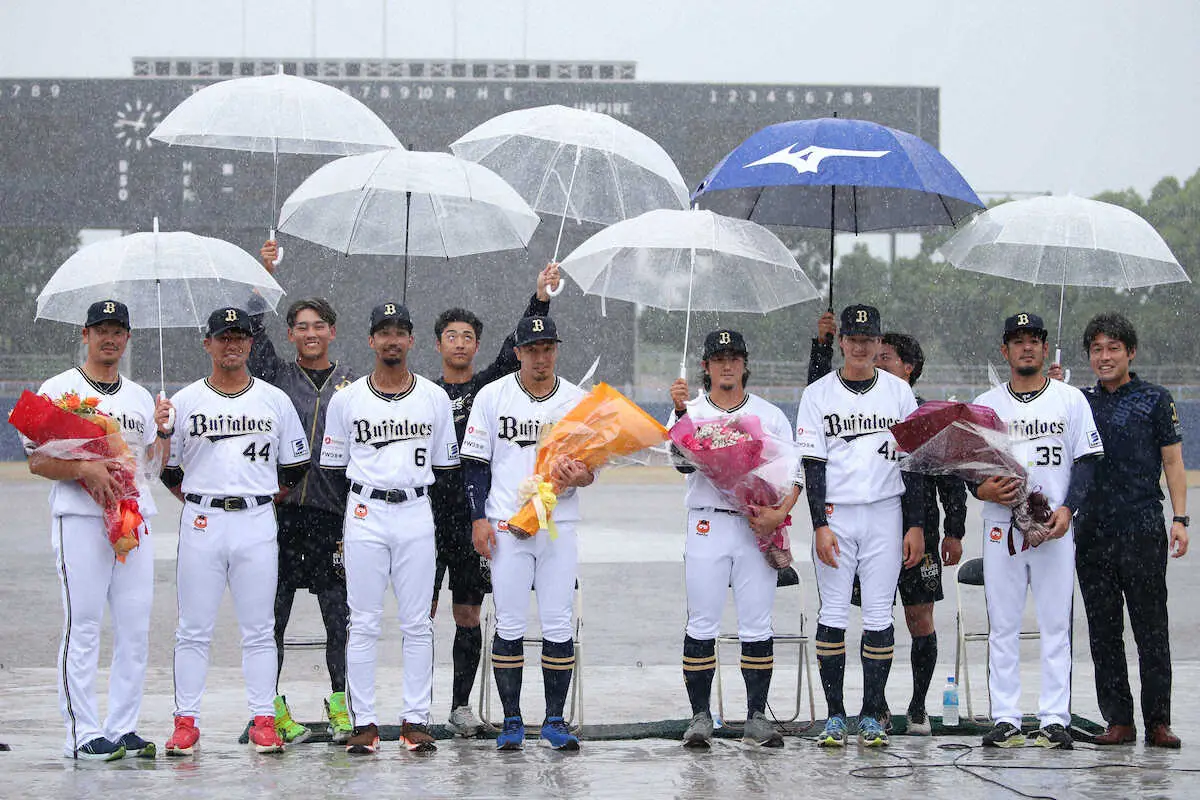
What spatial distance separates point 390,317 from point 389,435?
576mm

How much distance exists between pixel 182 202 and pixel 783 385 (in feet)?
63.7

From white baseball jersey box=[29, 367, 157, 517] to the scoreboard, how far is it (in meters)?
34.3

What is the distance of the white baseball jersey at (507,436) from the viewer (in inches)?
264

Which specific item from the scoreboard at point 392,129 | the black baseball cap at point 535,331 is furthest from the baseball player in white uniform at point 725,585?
the scoreboard at point 392,129

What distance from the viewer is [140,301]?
303 inches

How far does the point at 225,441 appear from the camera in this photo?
21.1 feet

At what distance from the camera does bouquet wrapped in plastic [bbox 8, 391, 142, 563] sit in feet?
20.0

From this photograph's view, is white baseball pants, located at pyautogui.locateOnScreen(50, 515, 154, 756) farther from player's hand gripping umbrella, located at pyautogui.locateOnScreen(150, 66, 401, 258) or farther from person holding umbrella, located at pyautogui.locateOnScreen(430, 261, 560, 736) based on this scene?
player's hand gripping umbrella, located at pyautogui.locateOnScreen(150, 66, 401, 258)

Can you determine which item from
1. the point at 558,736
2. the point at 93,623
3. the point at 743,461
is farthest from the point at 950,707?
the point at 93,623

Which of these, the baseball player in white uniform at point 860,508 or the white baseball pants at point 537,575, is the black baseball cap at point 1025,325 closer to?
the baseball player in white uniform at point 860,508

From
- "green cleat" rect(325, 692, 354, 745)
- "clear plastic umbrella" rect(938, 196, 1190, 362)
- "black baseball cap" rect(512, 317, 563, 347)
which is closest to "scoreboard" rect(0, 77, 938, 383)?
"clear plastic umbrella" rect(938, 196, 1190, 362)

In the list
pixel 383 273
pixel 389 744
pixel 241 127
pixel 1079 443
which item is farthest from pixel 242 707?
pixel 383 273

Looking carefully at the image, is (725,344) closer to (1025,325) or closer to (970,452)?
(970,452)

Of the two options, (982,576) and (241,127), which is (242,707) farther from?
(982,576)
